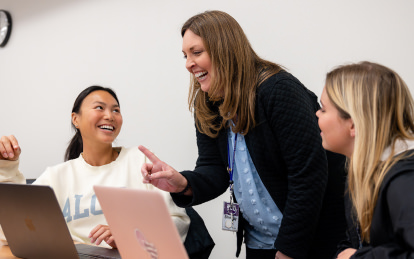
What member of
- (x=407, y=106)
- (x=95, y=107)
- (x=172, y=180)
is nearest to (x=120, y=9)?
(x=95, y=107)

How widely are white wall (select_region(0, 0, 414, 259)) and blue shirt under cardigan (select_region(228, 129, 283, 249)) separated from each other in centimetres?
77

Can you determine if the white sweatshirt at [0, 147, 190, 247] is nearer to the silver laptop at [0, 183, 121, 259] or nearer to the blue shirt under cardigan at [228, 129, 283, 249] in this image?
the blue shirt under cardigan at [228, 129, 283, 249]

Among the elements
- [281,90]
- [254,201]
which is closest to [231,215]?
[254,201]

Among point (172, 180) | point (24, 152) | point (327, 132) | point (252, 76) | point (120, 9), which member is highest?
point (120, 9)

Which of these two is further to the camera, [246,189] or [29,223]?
[246,189]

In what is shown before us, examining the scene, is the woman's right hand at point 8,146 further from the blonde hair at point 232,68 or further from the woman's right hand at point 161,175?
the blonde hair at point 232,68

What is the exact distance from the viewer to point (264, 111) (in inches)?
58.4

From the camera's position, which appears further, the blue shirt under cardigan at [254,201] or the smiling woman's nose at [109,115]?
the smiling woman's nose at [109,115]

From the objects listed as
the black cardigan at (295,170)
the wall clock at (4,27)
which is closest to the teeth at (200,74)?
the black cardigan at (295,170)

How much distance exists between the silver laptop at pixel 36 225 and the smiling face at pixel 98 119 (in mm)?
806

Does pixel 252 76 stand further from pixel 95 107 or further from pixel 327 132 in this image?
pixel 95 107

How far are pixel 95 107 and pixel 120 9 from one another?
1.06 m

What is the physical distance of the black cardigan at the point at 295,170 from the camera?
1.39m

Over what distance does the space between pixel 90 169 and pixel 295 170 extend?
1.19 metres
